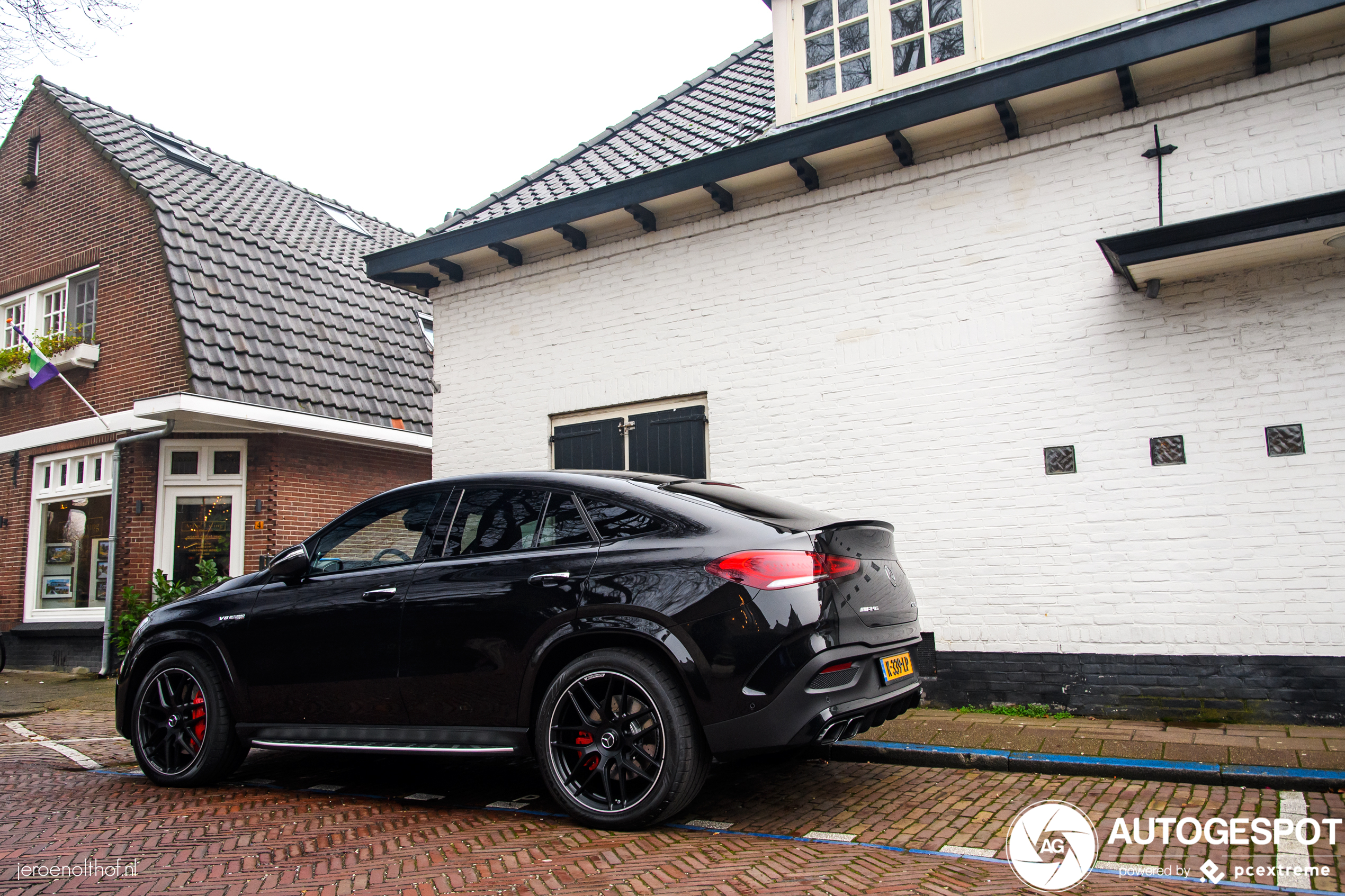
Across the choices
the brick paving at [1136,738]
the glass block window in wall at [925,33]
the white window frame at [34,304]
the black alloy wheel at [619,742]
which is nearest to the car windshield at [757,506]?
the black alloy wheel at [619,742]

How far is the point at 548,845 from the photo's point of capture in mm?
3697

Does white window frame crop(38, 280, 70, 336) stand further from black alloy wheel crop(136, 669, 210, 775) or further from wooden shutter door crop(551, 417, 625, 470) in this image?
black alloy wheel crop(136, 669, 210, 775)

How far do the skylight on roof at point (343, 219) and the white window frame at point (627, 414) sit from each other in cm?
1014

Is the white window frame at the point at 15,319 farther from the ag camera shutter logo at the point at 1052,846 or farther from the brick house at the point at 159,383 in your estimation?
the ag camera shutter logo at the point at 1052,846

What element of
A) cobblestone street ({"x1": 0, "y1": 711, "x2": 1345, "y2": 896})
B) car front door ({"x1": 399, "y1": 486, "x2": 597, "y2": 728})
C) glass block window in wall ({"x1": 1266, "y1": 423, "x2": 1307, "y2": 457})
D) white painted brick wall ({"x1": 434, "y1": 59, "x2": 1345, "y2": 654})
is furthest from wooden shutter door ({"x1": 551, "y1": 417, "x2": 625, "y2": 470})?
glass block window in wall ({"x1": 1266, "y1": 423, "x2": 1307, "y2": 457})

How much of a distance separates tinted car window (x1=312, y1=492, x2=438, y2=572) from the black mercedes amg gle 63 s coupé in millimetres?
10

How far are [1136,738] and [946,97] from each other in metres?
4.42

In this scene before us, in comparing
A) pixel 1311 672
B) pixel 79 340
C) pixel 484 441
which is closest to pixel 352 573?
pixel 484 441

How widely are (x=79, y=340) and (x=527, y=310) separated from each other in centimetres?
733

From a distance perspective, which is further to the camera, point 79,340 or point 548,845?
point 79,340

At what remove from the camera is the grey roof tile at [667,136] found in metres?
8.65

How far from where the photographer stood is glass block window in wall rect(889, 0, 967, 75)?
7340 millimetres

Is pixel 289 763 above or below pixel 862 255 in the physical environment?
below

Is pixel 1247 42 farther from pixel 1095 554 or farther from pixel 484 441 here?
pixel 484 441
